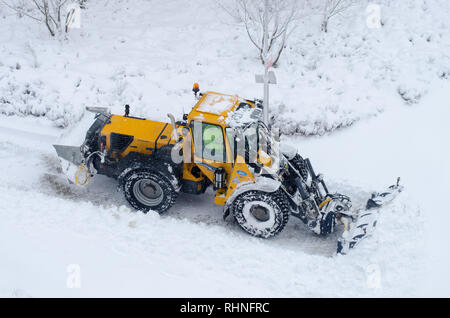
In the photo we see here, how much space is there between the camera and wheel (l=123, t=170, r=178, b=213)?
7.33 meters

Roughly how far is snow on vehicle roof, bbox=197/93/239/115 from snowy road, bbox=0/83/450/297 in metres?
1.93

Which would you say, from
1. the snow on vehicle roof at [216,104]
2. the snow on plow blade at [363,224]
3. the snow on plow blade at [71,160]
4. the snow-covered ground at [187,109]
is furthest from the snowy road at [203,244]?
the snow on vehicle roof at [216,104]

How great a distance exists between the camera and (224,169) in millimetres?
7180

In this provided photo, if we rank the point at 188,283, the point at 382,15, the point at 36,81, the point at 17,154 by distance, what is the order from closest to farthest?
1. the point at 188,283
2. the point at 17,154
3. the point at 36,81
4. the point at 382,15

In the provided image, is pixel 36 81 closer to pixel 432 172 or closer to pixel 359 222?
pixel 359 222

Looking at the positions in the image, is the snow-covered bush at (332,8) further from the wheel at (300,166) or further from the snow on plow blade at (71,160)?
the snow on plow blade at (71,160)

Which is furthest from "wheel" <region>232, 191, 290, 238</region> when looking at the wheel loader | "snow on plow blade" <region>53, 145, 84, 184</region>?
"snow on plow blade" <region>53, 145, 84, 184</region>

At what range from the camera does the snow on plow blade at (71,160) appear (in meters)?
7.85

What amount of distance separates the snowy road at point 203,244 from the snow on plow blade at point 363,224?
0.19 m

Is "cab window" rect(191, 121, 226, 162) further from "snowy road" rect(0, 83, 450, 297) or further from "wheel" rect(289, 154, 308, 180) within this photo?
"wheel" rect(289, 154, 308, 180)

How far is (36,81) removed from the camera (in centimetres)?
1138

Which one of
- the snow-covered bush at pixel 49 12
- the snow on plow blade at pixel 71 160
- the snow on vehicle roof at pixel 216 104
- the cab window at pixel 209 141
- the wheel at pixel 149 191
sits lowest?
the wheel at pixel 149 191
